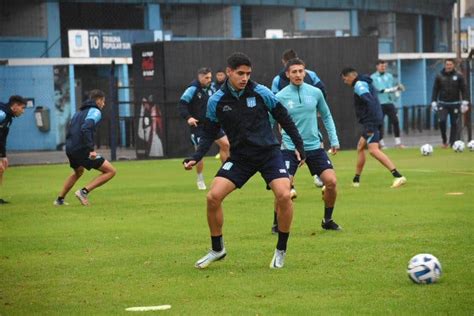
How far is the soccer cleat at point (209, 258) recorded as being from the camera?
36.2 feet

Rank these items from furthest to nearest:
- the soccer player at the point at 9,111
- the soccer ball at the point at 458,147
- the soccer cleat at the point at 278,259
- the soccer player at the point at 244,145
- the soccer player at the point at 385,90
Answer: the soccer player at the point at 385,90 < the soccer ball at the point at 458,147 < the soccer player at the point at 9,111 < the soccer player at the point at 244,145 < the soccer cleat at the point at 278,259

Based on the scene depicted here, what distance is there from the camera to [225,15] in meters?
46.9

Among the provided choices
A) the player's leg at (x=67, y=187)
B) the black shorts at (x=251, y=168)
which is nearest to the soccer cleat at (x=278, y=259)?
the black shorts at (x=251, y=168)

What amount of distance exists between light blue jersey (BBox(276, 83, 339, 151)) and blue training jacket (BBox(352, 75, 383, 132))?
532 centimetres

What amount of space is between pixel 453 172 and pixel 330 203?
939cm

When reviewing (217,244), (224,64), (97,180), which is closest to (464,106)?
(224,64)

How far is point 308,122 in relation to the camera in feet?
46.5

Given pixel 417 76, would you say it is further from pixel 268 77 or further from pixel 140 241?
pixel 140 241

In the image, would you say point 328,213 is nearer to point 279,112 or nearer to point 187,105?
point 279,112

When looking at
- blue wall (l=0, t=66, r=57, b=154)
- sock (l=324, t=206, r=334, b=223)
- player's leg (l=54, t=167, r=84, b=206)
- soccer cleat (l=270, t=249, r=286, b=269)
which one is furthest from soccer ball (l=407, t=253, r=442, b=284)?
blue wall (l=0, t=66, r=57, b=154)

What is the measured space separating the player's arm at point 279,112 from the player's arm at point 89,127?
6871mm

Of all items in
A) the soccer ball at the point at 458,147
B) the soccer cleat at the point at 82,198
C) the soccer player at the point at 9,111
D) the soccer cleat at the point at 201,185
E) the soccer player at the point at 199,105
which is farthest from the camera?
the soccer ball at the point at 458,147

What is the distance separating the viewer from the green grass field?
361 inches

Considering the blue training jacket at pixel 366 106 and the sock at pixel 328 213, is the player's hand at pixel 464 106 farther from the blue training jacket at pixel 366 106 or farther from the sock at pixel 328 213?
the sock at pixel 328 213
